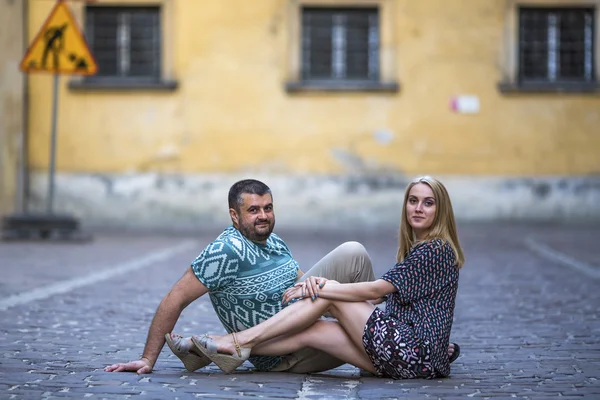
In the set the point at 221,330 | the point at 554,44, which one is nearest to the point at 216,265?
the point at 221,330

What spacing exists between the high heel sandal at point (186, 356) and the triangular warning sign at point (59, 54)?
10.2 metres

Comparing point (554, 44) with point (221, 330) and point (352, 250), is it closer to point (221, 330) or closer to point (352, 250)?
point (221, 330)

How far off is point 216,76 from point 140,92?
51.5 inches

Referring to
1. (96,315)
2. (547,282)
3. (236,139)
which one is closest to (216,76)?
(236,139)

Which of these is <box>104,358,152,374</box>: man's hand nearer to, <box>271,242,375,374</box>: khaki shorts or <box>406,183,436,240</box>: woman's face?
<box>271,242,375,374</box>: khaki shorts

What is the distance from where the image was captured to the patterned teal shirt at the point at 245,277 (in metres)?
5.54

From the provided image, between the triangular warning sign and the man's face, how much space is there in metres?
10.2

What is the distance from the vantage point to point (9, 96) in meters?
19.3

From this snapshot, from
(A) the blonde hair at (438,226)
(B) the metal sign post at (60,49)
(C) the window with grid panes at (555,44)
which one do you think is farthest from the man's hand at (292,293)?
(C) the window with grid panes at (555,44)

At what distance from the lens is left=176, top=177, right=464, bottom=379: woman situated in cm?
551

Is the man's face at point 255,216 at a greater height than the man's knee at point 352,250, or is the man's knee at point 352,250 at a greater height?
the man's face at point 255,216

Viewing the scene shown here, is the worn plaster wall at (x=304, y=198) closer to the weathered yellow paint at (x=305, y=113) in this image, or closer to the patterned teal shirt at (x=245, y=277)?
the weathered yellow paint at (x=305, y=113)

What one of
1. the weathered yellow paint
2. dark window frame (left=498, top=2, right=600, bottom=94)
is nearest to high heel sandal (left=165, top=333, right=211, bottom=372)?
the weathered yellow paint

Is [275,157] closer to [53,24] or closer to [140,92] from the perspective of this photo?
[140,92]
